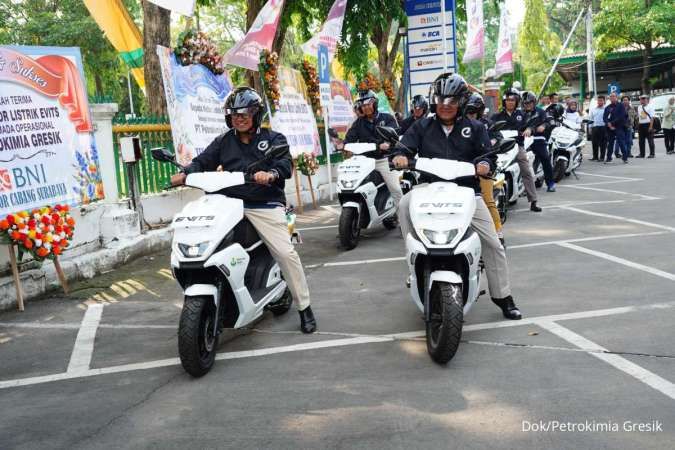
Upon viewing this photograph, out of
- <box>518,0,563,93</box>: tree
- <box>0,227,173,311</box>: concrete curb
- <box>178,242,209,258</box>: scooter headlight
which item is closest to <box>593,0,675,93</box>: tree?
<box>518,0,563,93</box>: tree

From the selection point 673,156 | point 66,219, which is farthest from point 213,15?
point 66,219

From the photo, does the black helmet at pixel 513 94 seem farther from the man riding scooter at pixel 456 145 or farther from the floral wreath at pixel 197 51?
the man riding scooter at pixel 456 145

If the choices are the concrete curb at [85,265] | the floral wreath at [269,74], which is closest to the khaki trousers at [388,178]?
the concrete curb at [85,265]

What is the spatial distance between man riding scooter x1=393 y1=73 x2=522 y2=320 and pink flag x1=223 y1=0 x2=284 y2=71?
630 cm

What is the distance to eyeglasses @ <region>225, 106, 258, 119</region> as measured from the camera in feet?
17.2

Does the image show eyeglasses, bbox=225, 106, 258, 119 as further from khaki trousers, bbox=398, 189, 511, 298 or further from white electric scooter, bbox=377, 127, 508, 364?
khaki trousers, bbox=398, 189, 511, 298

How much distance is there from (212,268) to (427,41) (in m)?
14.6

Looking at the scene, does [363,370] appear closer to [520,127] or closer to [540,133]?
[520,127]

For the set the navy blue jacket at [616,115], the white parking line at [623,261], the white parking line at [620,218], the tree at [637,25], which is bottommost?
the white parking line at [620,218]

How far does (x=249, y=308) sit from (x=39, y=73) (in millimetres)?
4028

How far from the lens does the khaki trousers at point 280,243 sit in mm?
5273

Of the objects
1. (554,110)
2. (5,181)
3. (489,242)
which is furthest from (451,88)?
(554,110)

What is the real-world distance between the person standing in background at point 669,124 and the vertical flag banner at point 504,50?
4716mm

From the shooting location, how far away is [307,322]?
5.51 meters
